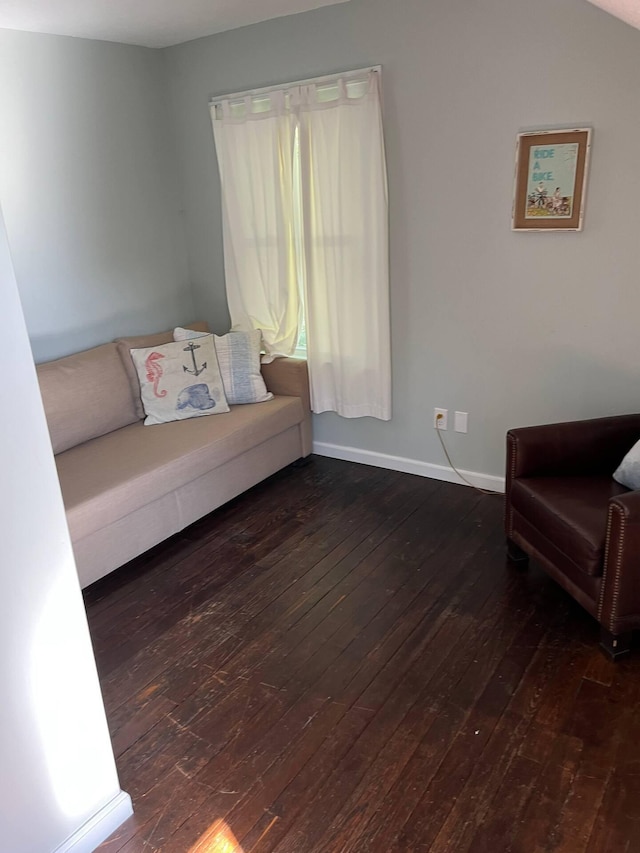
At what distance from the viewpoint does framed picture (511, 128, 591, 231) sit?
9.01 feet

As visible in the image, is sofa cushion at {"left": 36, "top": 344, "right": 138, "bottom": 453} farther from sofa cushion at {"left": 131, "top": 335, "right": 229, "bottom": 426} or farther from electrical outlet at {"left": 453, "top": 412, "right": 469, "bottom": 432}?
electrical outlet at {"left": 453, "top": 412, "right": 469, "bottom": 432}

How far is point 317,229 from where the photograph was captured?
3.45 metres

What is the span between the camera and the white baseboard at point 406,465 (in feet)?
11.3

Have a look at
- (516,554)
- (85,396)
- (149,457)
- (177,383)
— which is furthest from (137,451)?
(516,554)

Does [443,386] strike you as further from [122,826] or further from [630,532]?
[122,826]

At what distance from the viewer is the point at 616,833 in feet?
5.42

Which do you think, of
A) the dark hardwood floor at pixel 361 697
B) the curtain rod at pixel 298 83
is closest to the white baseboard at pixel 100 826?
the dark hardwood floor at pixel 361 697

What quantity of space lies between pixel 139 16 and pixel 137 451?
2027 mm

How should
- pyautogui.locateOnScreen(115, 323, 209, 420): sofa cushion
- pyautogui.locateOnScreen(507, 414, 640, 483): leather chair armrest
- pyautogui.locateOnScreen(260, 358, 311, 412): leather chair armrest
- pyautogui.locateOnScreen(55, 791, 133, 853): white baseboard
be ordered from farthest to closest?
pyautogui.locateOnScreen(260, 358, 311, 412): leather chair armrest → pyautogui.locateOnScreen(115, 323, 209, 420): sofa cushion → pyautogui.locateOnScreen(507, 414, 640, 483): leather chair armrest → pyautogui.locateOnScreen(55, 791, 133, 853): white baseboard

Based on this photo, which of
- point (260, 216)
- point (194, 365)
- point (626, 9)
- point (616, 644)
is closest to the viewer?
point (626, 9)

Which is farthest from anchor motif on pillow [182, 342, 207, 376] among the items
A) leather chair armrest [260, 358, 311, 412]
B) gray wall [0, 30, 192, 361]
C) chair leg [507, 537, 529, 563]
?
chair leg [507, 537, 529, 563]

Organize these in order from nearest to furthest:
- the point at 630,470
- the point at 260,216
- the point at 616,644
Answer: the point at 616,644
the point at 630,470
the point at 260,216

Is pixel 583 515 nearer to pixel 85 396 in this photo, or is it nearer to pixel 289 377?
pixel 289 377

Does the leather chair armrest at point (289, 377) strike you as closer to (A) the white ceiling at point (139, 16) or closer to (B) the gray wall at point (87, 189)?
(B) the gray wall at point (87, 189)
